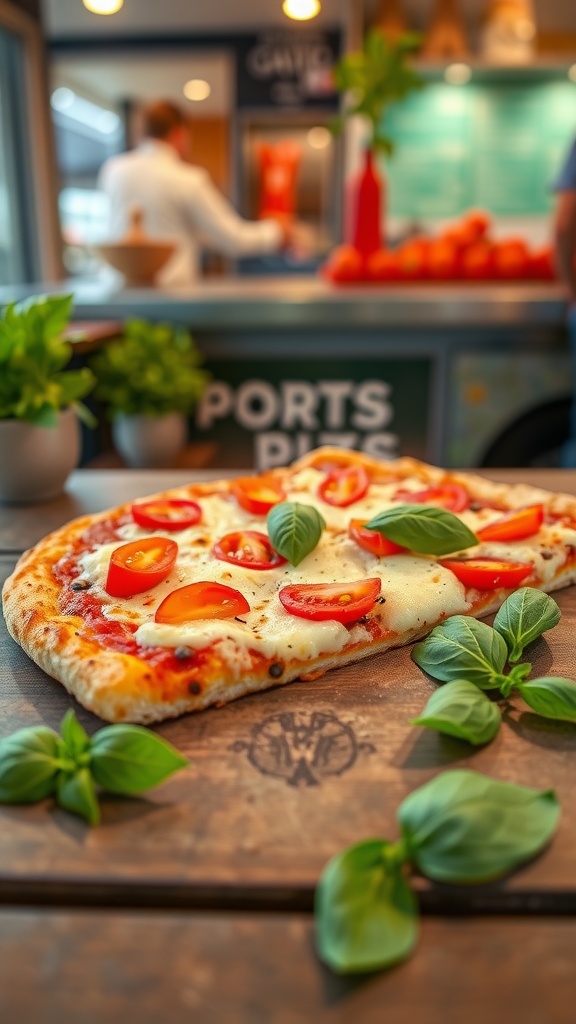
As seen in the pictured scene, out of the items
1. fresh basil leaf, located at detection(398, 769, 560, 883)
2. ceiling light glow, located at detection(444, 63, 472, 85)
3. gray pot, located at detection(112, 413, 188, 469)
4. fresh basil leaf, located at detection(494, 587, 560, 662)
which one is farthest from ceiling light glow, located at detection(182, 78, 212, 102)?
fresh basil leaf, located at detection(398, 769, 560, 883)

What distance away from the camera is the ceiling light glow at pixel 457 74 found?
563 centimetres

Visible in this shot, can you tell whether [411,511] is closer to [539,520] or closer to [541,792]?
[539,520]

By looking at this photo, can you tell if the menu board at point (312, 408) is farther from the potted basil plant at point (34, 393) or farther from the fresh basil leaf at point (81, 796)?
the fresh basil leaf at point (81, 796)

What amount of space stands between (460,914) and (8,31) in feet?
14.4

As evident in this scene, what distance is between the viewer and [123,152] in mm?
9516

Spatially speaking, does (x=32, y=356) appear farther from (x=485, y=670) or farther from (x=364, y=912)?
(x=364, y=912)

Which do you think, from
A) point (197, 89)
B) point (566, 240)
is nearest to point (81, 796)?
point (566, 240)

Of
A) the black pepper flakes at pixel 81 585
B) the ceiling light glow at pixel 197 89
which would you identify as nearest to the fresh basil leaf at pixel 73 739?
the black pepper flakes at pixel 81 585

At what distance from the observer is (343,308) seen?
2951mm

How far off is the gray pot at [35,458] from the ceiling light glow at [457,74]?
201 inches

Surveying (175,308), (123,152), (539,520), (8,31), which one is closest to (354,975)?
(539,520)

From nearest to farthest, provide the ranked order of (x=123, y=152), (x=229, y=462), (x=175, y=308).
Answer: (x=175, y=308) → (x=229, y=462) → (x=123, y=152)

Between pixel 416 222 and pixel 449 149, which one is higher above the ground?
pixel 449 149

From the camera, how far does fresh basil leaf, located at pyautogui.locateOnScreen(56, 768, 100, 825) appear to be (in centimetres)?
72
